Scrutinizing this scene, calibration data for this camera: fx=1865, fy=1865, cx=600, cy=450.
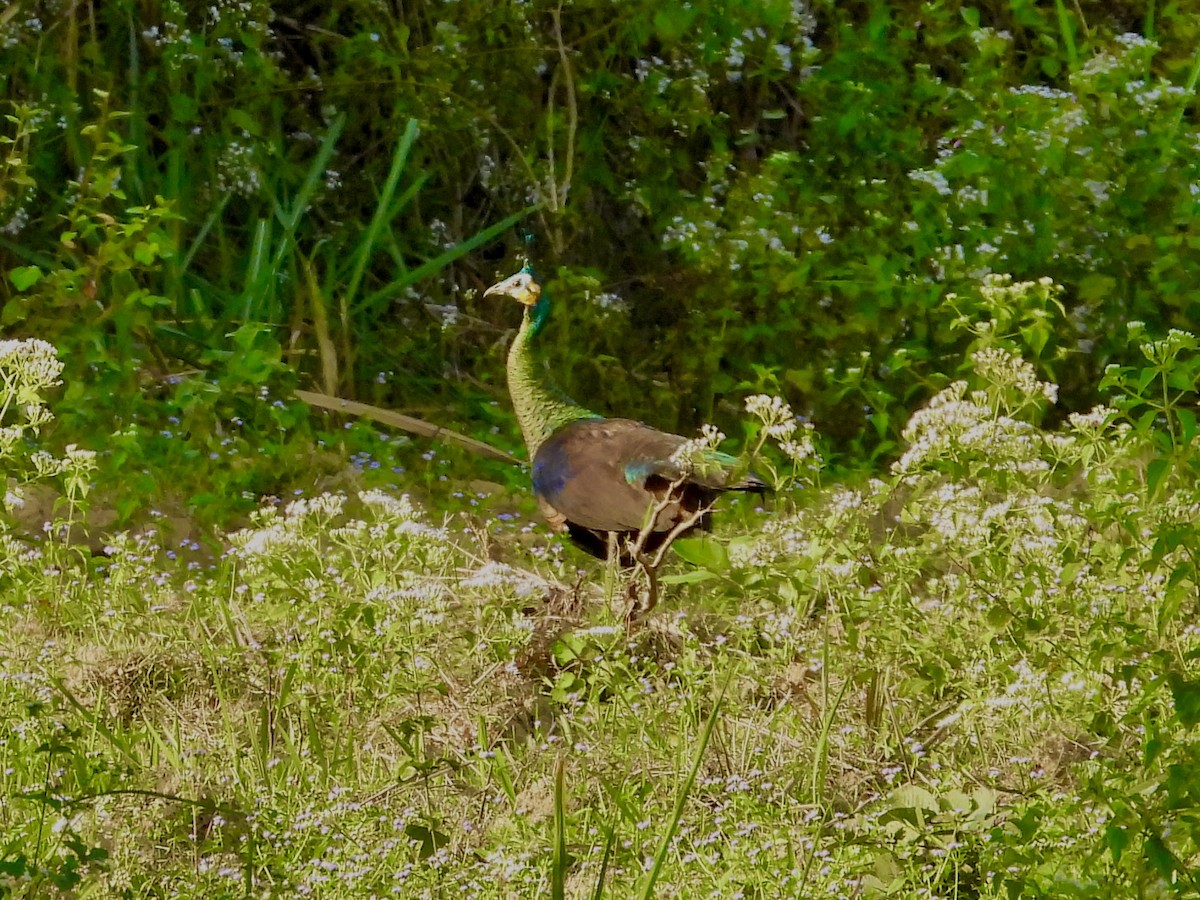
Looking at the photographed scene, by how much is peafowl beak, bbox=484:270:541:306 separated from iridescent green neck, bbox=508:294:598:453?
0.17 metres

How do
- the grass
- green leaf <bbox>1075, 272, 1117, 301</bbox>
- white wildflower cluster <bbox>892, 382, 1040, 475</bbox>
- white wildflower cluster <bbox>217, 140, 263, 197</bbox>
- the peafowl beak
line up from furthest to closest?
white wildflower cluster <bbox>217, 140, 263, 197</bbox>
green leaf <bbox>1075, 272, 1117, 301</bbox>
the peafowl beak
white wildflower cluster <bbox>892, 382, 1040, 475</bbox>
the grass

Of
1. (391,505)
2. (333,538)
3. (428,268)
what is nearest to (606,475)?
(391,505)

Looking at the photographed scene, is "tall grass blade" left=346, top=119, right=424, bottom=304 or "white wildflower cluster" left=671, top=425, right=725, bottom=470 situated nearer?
"white wildflower cluster" left=671, top=425, right=725, bottom=470

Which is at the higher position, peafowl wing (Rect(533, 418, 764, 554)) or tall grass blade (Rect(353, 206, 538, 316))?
tall grass blade (Rect(353, 206, 538, 316))

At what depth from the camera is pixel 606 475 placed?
14.9ft

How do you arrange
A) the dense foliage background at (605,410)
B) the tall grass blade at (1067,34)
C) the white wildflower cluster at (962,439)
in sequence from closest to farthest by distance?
the dense foliage background at (605,410) → the white wildflower cluster at (962,439) → the tall grass blade at (1067,34)

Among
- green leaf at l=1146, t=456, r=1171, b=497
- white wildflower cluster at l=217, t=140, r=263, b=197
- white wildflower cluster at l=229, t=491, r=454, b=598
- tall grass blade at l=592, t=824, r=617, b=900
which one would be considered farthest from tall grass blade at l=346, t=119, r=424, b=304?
green leaf at l=1146, t=456, r=1171, b=497

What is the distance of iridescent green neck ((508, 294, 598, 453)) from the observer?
4.91 meters

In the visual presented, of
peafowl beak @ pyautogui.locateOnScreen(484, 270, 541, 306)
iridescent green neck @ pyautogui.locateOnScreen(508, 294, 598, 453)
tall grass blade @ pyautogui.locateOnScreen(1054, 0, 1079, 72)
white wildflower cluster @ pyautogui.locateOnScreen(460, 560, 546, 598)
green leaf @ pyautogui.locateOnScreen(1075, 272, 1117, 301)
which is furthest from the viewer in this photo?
tall grass blade @ pyautogui.locateOnScreen(1054, 0, 1079, 72)

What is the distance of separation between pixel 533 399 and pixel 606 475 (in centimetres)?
49

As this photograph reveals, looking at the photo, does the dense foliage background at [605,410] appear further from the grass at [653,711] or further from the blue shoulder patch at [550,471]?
the blue shoulder patch at [550,471]

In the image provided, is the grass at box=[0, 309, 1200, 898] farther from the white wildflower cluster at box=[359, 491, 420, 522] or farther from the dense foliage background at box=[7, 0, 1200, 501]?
the dense foliage background at box=[7, 0, 1200, 501]

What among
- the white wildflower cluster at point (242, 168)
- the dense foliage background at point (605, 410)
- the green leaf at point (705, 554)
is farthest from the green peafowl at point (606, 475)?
the white wildflower cluster at point (242, 168)

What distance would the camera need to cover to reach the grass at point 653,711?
2908mm
